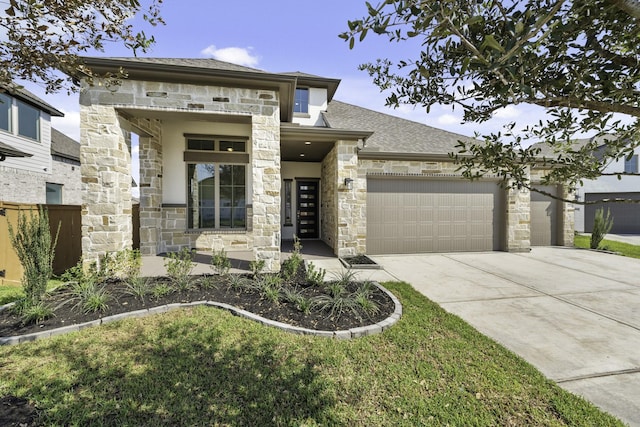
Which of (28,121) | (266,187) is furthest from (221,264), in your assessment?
(28,121)

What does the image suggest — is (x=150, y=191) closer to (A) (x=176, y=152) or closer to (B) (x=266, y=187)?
(A) (x=176, y=152)

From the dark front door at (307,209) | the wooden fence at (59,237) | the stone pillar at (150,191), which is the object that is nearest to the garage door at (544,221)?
the dark front door at (307,209)

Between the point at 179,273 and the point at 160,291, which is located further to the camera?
the point at 179,273

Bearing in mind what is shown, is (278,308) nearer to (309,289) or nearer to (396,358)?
(309,289)

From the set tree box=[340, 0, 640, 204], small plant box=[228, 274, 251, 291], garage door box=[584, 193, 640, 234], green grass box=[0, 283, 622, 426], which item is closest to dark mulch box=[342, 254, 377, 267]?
small plant box=[228, 274, 251, 291]

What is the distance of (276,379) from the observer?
8.45ft

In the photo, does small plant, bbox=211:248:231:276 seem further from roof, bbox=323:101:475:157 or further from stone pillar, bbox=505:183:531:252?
stone pillar, bbox=505:183:531:252

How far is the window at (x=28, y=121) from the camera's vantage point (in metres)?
10.9

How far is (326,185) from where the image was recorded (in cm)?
959

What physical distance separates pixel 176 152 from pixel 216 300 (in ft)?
17.0

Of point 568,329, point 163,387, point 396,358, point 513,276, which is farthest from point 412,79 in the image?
point 513,276

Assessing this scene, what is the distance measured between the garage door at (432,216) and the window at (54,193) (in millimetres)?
14532

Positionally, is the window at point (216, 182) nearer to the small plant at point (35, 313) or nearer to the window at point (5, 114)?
the small plant at point (35, 313)

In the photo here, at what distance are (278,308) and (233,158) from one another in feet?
17.3
